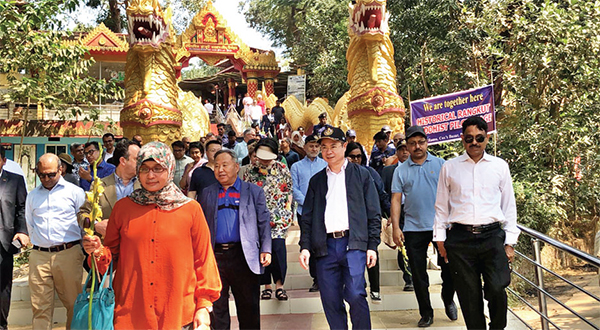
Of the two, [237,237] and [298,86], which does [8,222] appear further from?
[298,86]

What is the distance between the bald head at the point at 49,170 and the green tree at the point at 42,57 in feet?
11.9

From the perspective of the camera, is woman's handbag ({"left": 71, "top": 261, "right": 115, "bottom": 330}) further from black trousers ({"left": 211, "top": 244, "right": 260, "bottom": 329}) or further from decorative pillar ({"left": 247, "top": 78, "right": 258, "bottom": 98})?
decorative pillar ({"left": 247, "top": 78, "right": 258, "bottom": 98})

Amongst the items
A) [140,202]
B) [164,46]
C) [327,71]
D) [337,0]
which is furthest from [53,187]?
[337,0]

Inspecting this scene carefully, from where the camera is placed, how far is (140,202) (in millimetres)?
2848

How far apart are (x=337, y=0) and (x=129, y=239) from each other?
22.2 meters

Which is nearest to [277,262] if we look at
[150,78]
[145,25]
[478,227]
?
[478,227]

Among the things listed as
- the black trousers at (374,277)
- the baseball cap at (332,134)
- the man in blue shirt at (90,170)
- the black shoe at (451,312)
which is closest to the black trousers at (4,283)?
the man in blue shirt at (90,170)

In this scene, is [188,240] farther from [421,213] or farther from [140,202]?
[421,213]

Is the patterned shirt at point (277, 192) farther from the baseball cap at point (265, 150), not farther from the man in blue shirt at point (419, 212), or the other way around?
the man in blue shirt at point (419, 212)

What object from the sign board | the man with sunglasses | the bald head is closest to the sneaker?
the bald head

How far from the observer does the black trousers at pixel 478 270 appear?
3797 millimetres

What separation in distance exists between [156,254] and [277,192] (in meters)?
2.49

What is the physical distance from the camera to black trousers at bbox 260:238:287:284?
5.21 meters

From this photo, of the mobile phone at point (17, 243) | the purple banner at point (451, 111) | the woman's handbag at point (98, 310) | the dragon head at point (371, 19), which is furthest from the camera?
the dragon head at point (371, 19)
